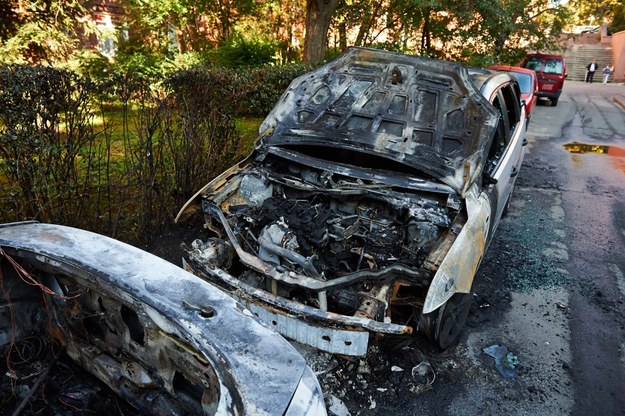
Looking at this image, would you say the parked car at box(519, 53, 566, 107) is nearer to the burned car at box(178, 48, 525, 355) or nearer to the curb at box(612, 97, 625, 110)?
the curb at box(612, 97, 625, 110)

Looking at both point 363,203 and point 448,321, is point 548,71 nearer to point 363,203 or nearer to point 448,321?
point 363,203

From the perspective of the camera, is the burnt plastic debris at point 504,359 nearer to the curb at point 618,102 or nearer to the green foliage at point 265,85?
the green foliage at point 265,85

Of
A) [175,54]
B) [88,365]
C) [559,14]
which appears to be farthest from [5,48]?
[559,14]

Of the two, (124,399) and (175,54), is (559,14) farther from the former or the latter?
(124,399)

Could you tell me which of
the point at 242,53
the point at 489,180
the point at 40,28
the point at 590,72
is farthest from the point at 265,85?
the point at 590,72

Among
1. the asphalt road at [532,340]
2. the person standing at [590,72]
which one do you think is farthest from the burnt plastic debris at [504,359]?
the person standing at [590,72]

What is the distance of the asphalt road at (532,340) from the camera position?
114 inches

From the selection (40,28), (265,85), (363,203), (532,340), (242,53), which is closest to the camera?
(532,340)

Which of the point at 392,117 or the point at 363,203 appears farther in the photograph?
the point at 392,117

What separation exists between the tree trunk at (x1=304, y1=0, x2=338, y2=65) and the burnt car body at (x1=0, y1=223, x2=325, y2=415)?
29.2 feet

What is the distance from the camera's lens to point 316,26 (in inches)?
404

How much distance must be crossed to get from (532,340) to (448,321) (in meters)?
0.88

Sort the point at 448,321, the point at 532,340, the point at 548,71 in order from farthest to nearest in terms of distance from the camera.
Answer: the point at 548,71 → the point at 532,340 → the point at 448,321

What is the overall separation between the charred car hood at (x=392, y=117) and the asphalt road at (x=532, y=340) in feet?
4.40
